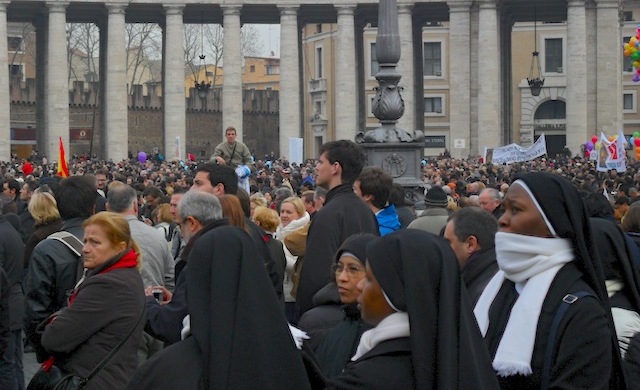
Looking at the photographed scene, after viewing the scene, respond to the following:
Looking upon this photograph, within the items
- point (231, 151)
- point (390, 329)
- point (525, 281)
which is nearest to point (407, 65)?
point (231, 151)

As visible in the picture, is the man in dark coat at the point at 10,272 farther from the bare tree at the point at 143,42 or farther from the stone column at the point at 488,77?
the bare tree at the point at 143,42

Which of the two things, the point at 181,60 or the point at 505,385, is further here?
the point at 181,60

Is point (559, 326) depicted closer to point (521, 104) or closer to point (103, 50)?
point (103, 50)

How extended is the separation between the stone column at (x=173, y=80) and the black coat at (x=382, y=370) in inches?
2145

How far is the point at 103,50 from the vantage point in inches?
2429

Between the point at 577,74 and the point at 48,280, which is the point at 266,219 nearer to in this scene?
the point at 48,280

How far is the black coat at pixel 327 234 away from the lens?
26.7 feet

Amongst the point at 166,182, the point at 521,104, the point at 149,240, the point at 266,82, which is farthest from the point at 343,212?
the point at 266,82

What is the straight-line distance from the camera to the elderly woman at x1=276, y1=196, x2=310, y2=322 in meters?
10.6

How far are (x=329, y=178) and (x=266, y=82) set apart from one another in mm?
109124

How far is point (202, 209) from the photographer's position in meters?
7.40

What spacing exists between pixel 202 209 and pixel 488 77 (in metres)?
51.1

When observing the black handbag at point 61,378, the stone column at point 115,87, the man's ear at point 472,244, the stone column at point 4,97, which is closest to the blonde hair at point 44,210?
the black handbag at point 61,378

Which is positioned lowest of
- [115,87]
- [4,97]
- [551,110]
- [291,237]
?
[291,237]
